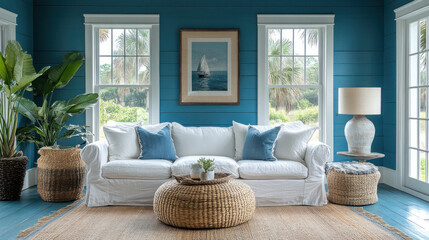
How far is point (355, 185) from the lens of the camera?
4.29 metres

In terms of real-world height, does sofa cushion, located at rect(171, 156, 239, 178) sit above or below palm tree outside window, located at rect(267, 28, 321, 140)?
below

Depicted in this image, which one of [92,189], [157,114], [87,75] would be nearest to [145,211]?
[92,189]

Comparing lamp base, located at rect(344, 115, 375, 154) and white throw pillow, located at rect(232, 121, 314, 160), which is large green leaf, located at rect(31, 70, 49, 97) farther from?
lamp base, located at rect(344, 115, 375, 154)

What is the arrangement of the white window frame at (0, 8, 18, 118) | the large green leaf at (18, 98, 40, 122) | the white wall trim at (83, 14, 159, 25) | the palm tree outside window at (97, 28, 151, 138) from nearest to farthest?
the large green leaf at (18, 98, 40, 122), the white window frame at (0, 8, 18, 118), the white wall trim at (83, 14, 159, 25), the palm tree outside window at (97, 28, 151, 138)

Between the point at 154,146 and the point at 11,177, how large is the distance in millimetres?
1643

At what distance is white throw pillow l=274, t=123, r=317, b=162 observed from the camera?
4605 mm

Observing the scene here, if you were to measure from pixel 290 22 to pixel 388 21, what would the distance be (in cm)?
132

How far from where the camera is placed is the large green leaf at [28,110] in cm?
468

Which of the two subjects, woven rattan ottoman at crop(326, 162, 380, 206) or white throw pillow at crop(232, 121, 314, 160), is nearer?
woven rattan ottoman at crop(326, 162, 380, 206)

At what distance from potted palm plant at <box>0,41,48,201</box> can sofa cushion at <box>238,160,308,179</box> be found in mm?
2553

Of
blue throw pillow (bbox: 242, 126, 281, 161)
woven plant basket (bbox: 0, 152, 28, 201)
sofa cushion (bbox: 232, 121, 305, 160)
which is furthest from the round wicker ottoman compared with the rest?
woven plant basket (bbox: 0, 152, 28, 201)

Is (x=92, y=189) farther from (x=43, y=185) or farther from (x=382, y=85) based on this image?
(x=382, y=85)

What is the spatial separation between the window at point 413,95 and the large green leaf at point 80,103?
3.90 m

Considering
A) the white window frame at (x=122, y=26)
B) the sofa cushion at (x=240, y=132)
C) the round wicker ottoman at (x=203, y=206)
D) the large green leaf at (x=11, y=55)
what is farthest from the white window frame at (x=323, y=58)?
the large green leaf at (x=11, y=55)
